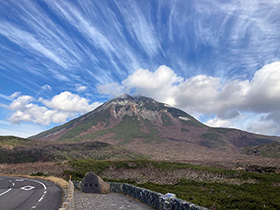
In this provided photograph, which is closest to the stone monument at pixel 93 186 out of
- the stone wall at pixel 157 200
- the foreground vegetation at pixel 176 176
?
the stone wall at pixel 157 200

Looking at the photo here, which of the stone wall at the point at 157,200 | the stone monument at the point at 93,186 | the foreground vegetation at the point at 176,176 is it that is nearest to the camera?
the stone wall at the point at 157,200

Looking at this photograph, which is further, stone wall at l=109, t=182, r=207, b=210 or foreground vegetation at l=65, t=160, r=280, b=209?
foreground vegetation at l=65, t=160, r=280, b=209

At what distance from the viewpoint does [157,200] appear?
49.1ft

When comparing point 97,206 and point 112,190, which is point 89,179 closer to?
point 112,190

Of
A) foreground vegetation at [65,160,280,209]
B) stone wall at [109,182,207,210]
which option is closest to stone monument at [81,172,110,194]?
stone wall at [109,182,207,210]

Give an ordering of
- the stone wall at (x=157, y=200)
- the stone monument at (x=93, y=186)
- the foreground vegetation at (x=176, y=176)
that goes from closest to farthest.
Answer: the stone wall at (x=157, y=200) < the stone monument at (x=93, y=186) < the foreground vegetation at (x=176, y=176)

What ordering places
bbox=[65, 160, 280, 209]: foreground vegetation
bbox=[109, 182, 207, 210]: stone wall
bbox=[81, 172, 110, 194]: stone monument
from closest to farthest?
1. bbox=[109, 182, 207, 210]: stone wall
2. bbox=[81, 172, 110, 194]: stone monument
3. bbox=[65, 160, 280, 209]: foreground vegetation

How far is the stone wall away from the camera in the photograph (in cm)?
1133

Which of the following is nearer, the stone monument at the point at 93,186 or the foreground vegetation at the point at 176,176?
the stone monument at the point at 93,186

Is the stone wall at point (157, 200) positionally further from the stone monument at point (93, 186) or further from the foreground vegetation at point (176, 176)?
the foreground vegetation at point (176, 176)

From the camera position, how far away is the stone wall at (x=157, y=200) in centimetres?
1133

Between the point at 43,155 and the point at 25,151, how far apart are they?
33.6 ft

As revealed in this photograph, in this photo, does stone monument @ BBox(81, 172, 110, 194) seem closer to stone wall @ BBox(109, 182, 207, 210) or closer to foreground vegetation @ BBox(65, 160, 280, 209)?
stone wall @ BBox(109, 182, 207, 210)

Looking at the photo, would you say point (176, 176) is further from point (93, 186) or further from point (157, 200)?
point (157, 200)
